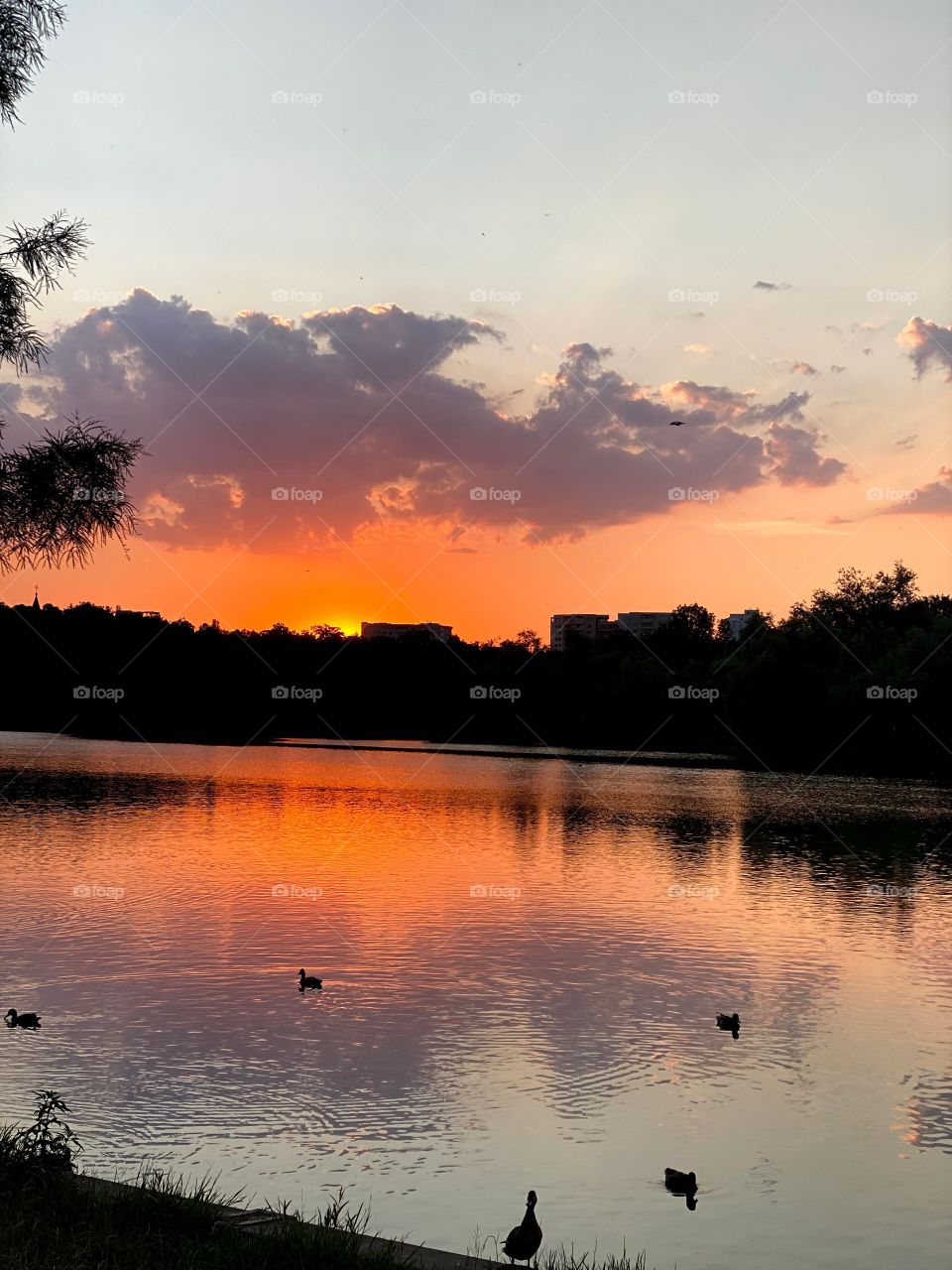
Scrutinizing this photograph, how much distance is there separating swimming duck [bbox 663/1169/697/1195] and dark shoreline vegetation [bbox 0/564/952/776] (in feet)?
255

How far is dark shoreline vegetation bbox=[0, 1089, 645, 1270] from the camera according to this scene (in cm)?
769

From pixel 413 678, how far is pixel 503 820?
3799 inches

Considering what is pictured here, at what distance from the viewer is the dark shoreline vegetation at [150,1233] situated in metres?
7.69

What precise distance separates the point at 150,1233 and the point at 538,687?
131 m

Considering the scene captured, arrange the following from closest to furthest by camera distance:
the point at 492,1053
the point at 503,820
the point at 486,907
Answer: the point at 492,1053
the point at 486,907
the point at 503,820

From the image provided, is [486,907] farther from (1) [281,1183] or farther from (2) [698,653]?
(2) [698,653]

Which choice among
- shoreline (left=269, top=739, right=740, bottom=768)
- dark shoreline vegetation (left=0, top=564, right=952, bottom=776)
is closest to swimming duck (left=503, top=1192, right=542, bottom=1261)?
shoreline (left=269, top=739, right=740, bottom=768)

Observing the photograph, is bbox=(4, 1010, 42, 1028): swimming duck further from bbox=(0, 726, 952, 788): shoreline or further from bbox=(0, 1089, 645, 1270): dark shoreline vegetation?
bbox=(0, 726, 952, 788): shoreline

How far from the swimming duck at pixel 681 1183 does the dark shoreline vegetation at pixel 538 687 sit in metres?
77.7

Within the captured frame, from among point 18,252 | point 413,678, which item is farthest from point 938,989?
point 413,678

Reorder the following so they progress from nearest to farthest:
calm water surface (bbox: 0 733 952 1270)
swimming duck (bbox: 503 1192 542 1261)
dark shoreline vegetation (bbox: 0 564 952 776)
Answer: swimming duck (bbox: 503 1192 542 1261)
calm water surface (bbox: 0 733 952 1270)
dark shoreline vegetation (bbox: 0 564 952 776)

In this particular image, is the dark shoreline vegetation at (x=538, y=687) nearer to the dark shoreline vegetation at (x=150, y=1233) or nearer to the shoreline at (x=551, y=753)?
the shoreline at (x=551, y=753)

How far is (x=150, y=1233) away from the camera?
8.12 m

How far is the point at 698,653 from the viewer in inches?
6048
